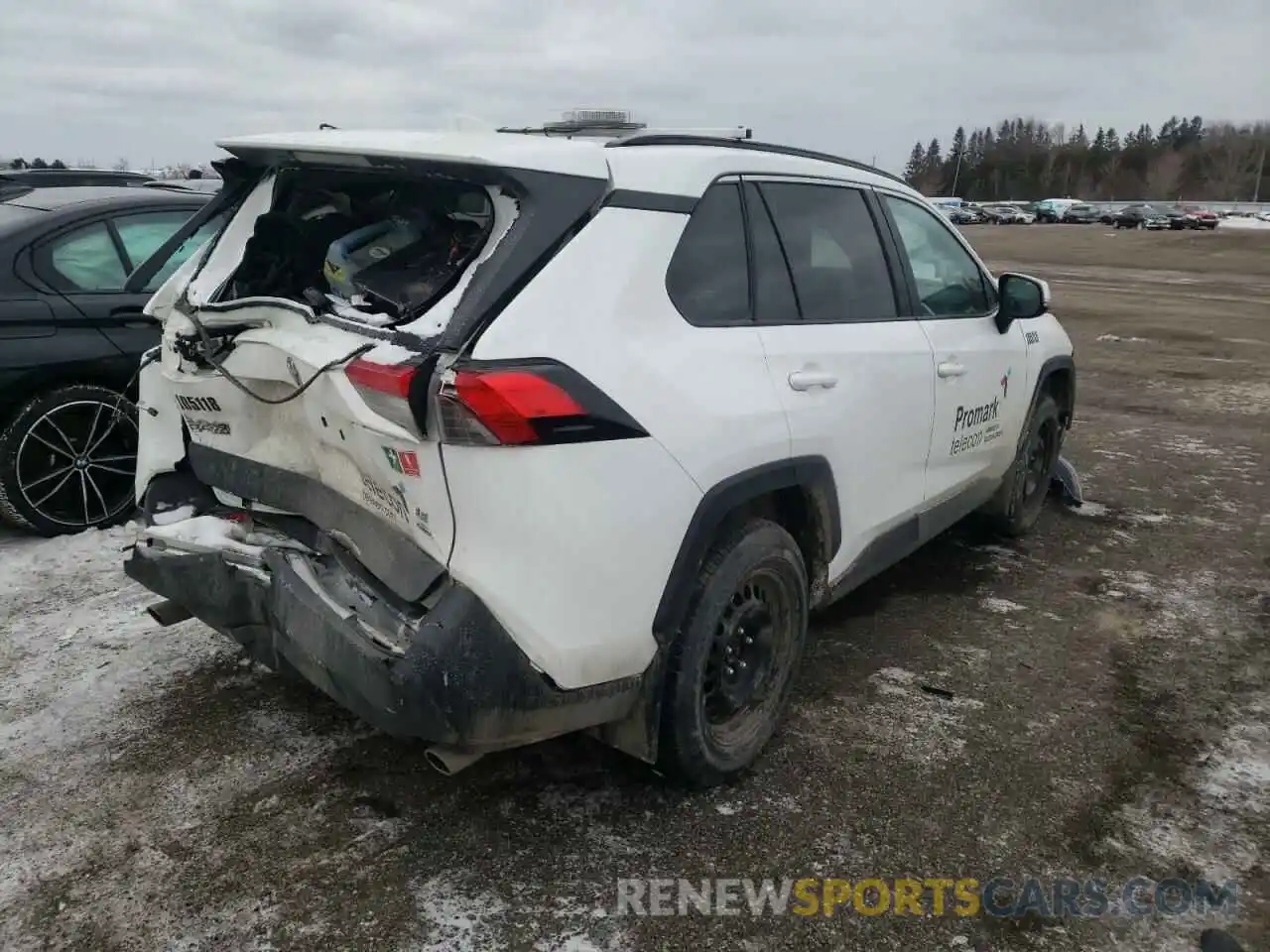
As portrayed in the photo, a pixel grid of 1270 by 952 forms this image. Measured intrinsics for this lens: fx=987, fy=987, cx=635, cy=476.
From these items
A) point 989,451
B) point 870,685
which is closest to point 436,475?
point 870,685

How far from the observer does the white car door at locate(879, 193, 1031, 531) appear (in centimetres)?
392

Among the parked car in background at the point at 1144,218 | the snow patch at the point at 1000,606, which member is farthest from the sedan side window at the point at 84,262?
the parked car in background at the point at 1144,218

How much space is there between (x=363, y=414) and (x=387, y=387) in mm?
151

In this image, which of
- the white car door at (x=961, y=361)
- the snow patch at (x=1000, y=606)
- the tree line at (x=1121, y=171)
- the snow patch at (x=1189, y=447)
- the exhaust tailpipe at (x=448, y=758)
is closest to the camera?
the exhaust tailpipe at (x=448, y=758)

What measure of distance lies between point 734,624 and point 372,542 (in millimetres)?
1080

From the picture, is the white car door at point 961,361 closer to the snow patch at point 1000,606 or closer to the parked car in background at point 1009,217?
the snow patch at point 1000,606

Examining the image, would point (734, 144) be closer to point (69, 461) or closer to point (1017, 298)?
point (1017, 298)

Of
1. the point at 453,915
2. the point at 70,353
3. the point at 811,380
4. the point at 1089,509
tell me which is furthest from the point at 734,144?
the point at 1089,509

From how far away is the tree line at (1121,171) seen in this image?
105625 millimetres

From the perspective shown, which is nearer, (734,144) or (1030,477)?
(734,144)

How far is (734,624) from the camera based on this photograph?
9.62ft

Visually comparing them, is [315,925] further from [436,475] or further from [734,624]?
[734,624]

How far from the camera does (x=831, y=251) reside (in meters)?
3.43

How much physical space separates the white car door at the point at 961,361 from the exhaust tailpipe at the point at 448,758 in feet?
7.24
